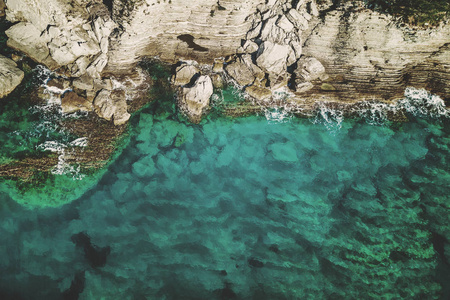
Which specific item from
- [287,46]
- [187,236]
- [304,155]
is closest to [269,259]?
[187,236]

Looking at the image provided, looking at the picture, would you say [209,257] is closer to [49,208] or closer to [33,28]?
[49,208]

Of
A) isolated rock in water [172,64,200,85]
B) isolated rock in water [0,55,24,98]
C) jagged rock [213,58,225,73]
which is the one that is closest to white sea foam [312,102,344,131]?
jagged rock [213,58,225,73]

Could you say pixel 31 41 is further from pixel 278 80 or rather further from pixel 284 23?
A: pixel 284 23

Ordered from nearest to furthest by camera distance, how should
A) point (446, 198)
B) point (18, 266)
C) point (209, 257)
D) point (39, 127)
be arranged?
point (18, 266)
point (209, 257)
point (39, 127)
point (446, 198)

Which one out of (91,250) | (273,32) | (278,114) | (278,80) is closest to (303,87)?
(278,80)

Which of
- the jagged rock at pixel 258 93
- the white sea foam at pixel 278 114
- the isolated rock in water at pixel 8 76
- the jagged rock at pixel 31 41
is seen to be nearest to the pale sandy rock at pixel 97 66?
the jagged rock at pixel 31 41

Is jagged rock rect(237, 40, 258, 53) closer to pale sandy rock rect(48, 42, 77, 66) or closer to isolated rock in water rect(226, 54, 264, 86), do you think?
isolated rock in water rect(226, 54, 264, 86)
